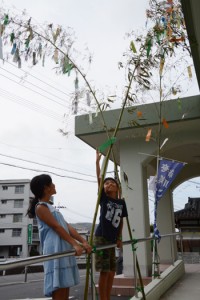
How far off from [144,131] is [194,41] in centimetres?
334

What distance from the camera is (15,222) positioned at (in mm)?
41656

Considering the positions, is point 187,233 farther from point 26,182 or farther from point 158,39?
point 26,182

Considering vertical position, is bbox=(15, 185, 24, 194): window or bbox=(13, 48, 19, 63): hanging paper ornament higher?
bbox=(15, 185, 24, 194): window

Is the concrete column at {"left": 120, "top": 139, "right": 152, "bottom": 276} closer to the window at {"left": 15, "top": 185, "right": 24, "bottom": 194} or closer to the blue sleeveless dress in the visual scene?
the blue sleeveless dress

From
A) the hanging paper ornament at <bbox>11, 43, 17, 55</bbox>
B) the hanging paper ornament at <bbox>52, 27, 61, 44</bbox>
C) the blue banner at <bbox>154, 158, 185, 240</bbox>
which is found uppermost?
the hanging paper ornament at <bbox>52, 27, 61, 44</bbox>

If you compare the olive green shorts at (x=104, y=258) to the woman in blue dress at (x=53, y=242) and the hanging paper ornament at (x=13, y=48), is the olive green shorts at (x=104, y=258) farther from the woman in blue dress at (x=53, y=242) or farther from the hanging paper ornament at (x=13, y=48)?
the hanging paper ornament at (x=13, y=48)

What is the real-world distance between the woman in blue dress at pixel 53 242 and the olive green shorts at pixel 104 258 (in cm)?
81

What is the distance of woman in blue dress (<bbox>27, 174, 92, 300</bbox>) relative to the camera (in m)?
2.33

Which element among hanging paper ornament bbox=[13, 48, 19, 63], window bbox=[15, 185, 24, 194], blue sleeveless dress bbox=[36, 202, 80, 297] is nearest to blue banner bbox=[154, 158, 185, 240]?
hanging paper ornament bbox=[13, 48, 19, 63]

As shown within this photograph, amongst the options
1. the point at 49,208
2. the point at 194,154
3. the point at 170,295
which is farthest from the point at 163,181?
the point at 194,154

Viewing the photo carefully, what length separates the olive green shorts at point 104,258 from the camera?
11.0 feet

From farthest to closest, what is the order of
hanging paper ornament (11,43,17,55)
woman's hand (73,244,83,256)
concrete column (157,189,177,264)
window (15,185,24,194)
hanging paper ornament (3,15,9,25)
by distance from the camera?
window (15,185,24,194) → concrete column (157,189,177,264) → hanging paper ornament (11,43,17,55) → hanging paper ornament (3,15,9,25) → woman's hand (73,244,83,256)

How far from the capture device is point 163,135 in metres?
7.34

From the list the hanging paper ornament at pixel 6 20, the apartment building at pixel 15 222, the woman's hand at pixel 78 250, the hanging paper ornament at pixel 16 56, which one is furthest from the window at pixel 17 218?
the woman's hand at pixel 78 250
